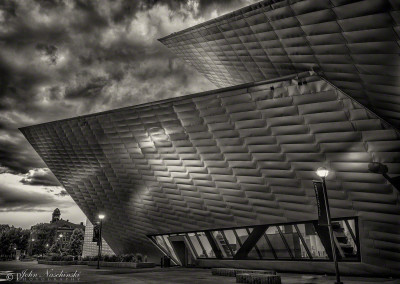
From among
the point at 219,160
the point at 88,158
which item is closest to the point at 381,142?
the point at 219,160

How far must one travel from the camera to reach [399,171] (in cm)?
1402

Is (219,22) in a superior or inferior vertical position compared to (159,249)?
superior

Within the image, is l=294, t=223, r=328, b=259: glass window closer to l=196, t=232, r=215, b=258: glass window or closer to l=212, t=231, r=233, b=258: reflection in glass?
l=212, t=231, r=233, b=258: reflection in glass

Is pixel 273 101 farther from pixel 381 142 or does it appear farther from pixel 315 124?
pixel 381 142

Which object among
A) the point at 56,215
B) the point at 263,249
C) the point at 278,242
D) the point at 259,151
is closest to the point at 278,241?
the point at 278,242

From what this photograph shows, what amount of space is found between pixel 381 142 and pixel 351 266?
777 cm

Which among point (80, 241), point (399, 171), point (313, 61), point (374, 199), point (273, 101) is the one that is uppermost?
point (313, 61)

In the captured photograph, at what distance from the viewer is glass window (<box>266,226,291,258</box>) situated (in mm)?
20859

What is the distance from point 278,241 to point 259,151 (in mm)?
8197

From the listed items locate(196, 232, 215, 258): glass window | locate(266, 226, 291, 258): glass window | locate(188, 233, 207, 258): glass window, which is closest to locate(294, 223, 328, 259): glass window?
locate(266, 226, 291, 258): glass window

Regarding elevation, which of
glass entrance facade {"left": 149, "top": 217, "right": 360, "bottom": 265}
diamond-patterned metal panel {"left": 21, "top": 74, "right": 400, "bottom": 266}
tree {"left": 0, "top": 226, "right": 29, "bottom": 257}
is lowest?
tree {"left": 0, "top": 226, "right": 29, "bottom": 257}

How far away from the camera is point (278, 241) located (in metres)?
21.1

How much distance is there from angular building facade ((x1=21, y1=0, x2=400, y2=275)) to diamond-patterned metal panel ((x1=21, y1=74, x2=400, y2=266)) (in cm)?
8

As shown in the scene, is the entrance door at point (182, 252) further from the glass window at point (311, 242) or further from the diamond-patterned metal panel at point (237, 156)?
the glass window at point (311, 242)
